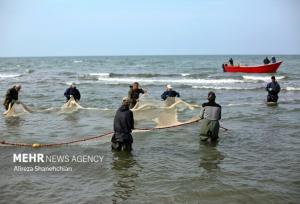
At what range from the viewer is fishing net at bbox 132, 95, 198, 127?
39.1ft

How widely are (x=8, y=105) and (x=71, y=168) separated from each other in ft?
23.6

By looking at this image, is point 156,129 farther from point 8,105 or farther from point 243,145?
point 8,105

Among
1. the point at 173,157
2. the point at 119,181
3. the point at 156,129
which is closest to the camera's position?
the point at 119,181

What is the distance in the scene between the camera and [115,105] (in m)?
18.3

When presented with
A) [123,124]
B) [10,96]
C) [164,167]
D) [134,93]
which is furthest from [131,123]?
[10,96]

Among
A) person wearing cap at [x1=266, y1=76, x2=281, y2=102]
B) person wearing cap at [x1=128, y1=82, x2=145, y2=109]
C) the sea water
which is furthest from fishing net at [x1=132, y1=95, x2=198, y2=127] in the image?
person wearing cap at [x1=266, y1=76, x2=281, y2=102]

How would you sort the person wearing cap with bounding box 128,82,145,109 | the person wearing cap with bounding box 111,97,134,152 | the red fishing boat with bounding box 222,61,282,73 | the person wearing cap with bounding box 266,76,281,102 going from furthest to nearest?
the red fishing boat with bounding box 222,61,282,73, the person wearing cap with bounding box 266,76,281,102, the person wearing cap with bounding box 128,82,145,109, the person wearing cap with bounding box 111,97,134,152

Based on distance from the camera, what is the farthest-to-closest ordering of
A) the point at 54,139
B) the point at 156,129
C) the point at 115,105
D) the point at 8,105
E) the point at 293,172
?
the point at 115,105 < the point at 8,105 < the point at 156,129 < the point at 54,139 < the point at 293,172

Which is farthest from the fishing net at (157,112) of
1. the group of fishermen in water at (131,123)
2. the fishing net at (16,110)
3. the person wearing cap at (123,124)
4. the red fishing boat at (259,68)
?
the red fishing boat at (259,68)

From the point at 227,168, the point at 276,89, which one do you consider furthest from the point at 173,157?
the point at 276,89

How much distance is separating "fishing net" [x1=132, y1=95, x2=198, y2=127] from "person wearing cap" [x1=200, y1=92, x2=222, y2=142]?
241 centimetres

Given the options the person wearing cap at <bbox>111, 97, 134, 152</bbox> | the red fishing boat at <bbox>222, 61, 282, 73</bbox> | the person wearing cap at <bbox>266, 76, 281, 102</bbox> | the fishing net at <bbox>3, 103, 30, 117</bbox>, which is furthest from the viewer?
the red fishing boat at <bbox>222, 61, 282, 73</bbox>

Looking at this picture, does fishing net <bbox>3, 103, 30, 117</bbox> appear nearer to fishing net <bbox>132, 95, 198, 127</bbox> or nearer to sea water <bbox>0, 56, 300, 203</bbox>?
sea water <bbox>0, 56, 300, 203</bbox>

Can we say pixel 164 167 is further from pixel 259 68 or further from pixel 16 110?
pixel 259 68
